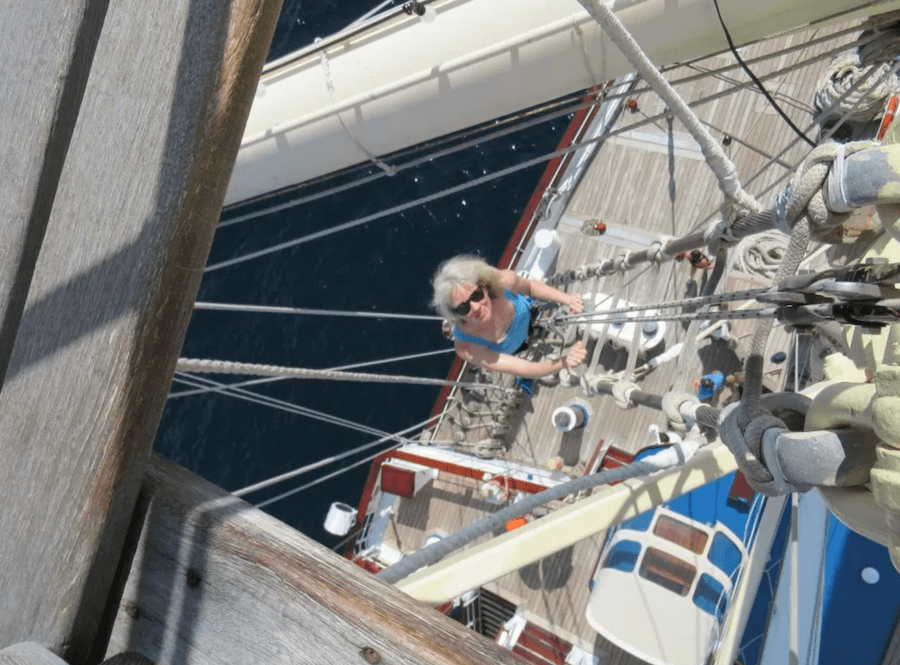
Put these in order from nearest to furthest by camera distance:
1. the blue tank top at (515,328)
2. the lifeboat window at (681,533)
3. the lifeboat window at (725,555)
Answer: the blue tank top at (515,328)
the lifeboat window at (725,555)
the lifeboat window at (681,533)

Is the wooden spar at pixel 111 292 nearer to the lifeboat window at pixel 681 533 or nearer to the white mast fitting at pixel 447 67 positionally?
the white mast fitting at pixel 447 67

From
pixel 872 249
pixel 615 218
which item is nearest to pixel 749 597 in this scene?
pixel 872 249

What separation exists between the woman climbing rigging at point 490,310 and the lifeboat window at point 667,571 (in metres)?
2.91

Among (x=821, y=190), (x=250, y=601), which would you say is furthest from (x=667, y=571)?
(x=250, y=601)

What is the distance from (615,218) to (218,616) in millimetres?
8920

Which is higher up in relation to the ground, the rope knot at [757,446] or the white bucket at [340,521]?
the rope knot at [757,446]

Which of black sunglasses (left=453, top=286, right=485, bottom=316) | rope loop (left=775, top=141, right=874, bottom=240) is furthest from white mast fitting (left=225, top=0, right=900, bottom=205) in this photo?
black sunglasses (left=453, top=286, right=485, bottom=316)

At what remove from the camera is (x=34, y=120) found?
4.09 ft

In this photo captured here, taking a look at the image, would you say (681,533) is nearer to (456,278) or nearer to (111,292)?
(456,278)

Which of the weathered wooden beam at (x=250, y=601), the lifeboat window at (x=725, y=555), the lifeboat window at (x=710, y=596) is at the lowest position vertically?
the lifeboat window at (x=710, y=596)

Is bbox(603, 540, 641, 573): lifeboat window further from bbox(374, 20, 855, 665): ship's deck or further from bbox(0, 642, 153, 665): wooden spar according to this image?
bbox(0, 642, 153, 665): wooden spar

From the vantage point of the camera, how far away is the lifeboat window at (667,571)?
7.23 m

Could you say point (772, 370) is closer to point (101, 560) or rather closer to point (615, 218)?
point (615, 218)

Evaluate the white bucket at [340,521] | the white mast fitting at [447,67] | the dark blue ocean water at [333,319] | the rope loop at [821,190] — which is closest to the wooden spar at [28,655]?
the rope loop at [821,190]
